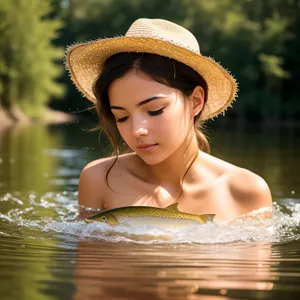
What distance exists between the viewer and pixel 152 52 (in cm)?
404

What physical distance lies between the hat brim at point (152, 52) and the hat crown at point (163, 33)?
0.17 ft

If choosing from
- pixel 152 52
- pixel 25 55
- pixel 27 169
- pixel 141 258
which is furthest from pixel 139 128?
pixel 25 55

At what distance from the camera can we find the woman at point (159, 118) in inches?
156

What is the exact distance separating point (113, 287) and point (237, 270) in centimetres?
59

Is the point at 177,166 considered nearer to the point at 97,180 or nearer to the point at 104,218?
the point at 97,180

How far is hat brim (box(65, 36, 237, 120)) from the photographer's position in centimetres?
402

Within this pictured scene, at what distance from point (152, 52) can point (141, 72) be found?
14 cm

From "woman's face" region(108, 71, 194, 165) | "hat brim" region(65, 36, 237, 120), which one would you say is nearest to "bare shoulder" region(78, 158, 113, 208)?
"hat brim" region(65, 36, 237, 120)

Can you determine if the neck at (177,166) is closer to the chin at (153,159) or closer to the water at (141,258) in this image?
the chin at (153,159)

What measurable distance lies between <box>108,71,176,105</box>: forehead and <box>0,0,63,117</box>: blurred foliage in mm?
31523

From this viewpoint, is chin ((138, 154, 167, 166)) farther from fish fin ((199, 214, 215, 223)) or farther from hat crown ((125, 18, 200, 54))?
hat crown ((125, 18, 200, 54))

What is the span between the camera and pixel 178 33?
4.20m

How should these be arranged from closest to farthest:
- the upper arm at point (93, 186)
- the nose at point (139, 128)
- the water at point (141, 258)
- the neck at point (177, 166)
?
the water at point (141, 258) < the nose at point (139, 128) < the neck at point (177, 166) < the upper arm at point (93, 186)

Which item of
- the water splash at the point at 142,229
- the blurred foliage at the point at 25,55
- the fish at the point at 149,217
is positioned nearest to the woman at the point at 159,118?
the water splash at the point at 142,229
